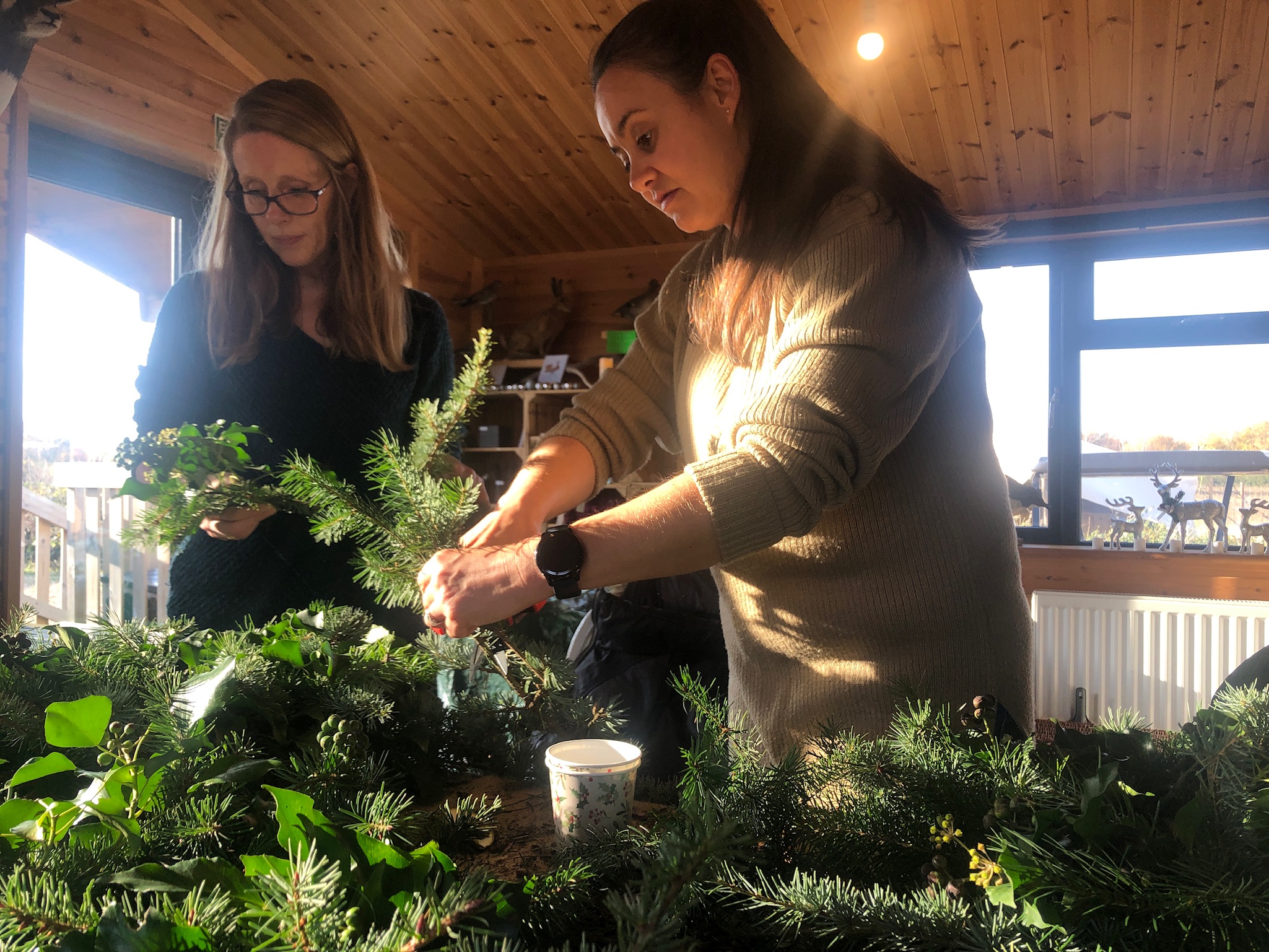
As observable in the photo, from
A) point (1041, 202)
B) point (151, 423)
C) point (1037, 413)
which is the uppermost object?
point (1041, 202)

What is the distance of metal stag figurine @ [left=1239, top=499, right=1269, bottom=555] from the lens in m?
3.99

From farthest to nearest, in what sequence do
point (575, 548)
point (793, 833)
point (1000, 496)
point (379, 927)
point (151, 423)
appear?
point (151, 423), point (1000, 496), point (575, 548), point (793, 833), point (379, 927)

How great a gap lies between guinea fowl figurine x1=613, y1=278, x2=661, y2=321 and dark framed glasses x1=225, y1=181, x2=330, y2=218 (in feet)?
11.7

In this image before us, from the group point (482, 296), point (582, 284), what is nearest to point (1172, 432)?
Result: point (582, 284)

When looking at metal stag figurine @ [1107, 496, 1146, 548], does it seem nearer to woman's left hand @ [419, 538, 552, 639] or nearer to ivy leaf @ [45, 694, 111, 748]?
woman's left hand @ [419, 538, 552, 639]

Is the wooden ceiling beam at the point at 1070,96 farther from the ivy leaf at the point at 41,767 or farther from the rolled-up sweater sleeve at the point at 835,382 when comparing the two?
the ivy leaf at the point at 41,767

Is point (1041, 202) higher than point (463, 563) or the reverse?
higher

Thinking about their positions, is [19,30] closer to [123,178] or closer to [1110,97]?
[123,178]

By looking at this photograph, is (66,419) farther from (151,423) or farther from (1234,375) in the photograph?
(1234,375)

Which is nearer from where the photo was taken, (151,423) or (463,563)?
(463,563)

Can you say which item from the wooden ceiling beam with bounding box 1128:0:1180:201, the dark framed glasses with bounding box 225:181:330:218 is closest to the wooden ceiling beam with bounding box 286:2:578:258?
the wooden ceiling beam with bounding box 1128:0:1180:201

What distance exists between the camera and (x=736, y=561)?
1.05 m

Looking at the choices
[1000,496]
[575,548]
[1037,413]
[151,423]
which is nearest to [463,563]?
[575,548]

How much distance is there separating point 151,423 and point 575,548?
950mm
